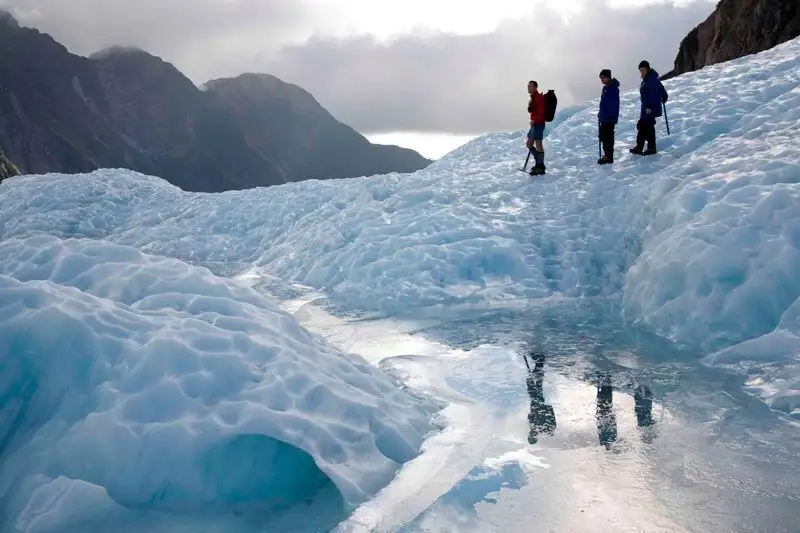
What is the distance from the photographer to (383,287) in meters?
11.8

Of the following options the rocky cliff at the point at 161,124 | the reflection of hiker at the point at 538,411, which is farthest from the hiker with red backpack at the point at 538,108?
the rocky cliff at the point at 161,124

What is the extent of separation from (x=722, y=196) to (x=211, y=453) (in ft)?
27.2

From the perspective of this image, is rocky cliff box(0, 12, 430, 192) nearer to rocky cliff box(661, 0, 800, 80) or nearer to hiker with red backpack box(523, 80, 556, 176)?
rocky cliff box(661, 0, 800, 80)

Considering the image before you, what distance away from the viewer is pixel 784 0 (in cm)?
3344

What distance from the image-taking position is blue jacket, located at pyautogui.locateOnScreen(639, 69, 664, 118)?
480 inches

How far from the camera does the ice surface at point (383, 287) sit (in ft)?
15.0

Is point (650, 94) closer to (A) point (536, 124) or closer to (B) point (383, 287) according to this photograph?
(A) point (536, 124)

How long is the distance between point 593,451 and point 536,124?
997 centimetres

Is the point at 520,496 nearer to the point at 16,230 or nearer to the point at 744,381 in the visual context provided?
the point at 744,381

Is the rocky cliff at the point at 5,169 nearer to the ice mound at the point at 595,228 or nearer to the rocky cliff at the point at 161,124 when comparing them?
the rocky cliff at the point at 161,124

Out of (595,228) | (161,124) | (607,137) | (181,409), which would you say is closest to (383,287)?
(595,228)

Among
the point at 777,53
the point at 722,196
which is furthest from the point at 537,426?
the point at 777,53

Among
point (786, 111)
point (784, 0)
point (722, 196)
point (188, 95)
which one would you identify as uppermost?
point (188, 95)

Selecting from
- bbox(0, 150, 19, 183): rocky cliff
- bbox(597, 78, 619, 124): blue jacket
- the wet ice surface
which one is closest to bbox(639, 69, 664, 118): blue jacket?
bbox(597, 78, 619, 124): blue jacket
